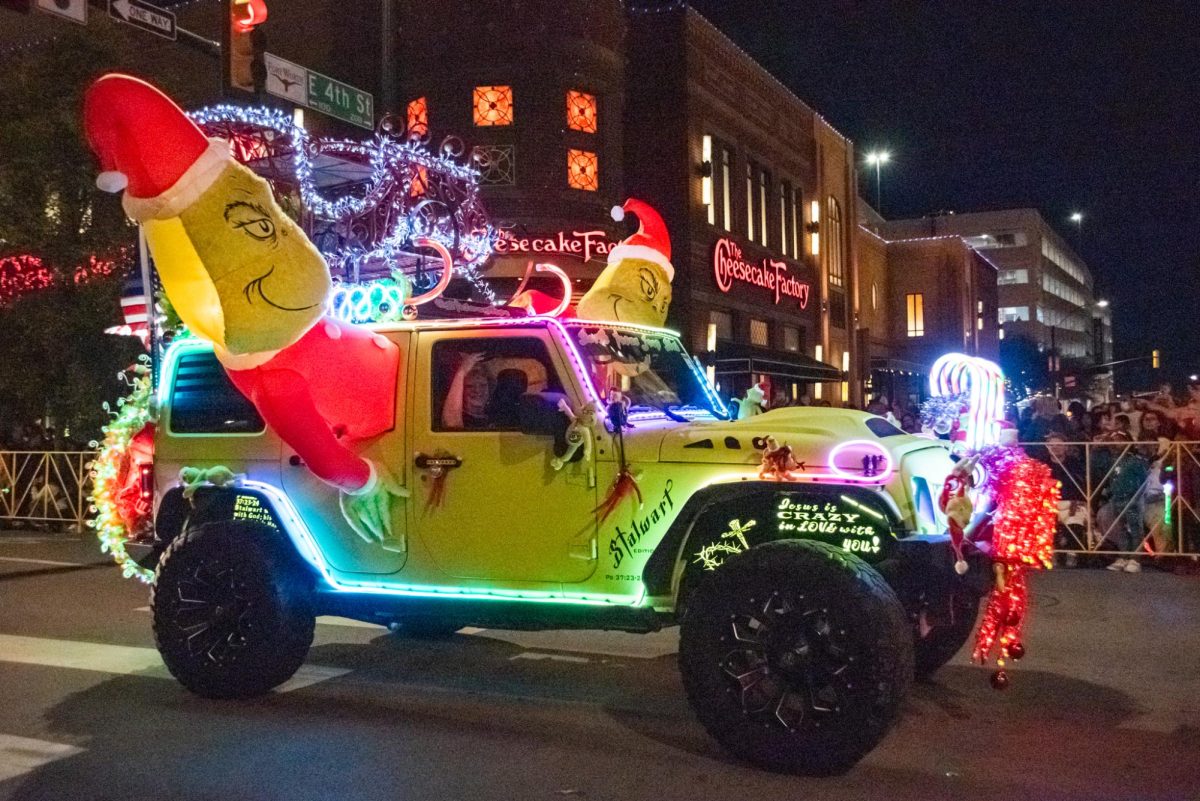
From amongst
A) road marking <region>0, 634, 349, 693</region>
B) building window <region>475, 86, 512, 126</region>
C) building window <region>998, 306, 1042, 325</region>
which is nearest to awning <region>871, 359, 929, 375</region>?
building window <region>475, 86, 512, 126</region>

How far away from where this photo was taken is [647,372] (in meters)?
6.59

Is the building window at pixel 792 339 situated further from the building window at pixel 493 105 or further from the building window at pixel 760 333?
the building window at pixel 493 105

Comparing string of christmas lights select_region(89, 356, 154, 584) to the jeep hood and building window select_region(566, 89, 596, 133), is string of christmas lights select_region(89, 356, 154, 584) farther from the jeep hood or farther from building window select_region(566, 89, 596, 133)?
building window select_region(566, 89, 596, 133)

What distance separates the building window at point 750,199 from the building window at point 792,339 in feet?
10.9

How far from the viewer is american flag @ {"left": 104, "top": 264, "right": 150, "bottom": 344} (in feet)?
42.0

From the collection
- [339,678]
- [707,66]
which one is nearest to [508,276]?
[707,66]

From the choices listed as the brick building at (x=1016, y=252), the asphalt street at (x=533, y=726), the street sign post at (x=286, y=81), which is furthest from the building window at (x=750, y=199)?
the brick building at (x=1016, y=252)

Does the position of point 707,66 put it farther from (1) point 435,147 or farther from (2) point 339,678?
(2) point 339,678

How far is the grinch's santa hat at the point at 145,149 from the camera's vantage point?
5555mm

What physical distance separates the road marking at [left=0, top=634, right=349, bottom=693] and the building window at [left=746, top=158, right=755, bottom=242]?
20900 mm

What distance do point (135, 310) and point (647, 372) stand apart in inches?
375

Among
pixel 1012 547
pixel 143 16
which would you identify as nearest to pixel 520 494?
pixel 1012 547

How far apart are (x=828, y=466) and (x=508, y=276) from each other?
16.1m

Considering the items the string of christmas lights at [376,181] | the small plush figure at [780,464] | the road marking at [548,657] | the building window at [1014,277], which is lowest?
the road marking at [548,657]
